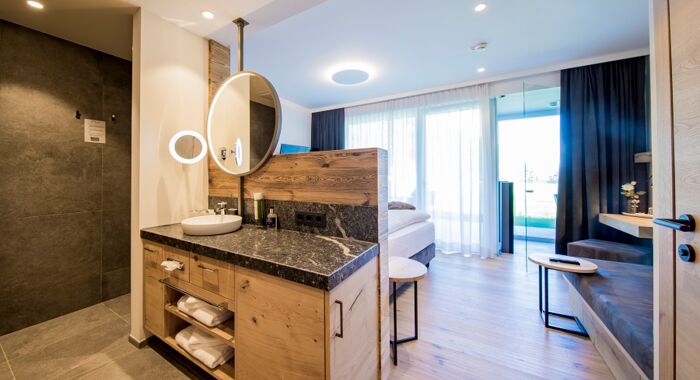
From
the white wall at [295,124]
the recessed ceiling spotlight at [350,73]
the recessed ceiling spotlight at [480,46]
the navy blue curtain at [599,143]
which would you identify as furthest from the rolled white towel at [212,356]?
the navy blue curtain at [599,143]

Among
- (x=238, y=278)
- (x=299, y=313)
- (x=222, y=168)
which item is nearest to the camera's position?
(x=299, y=313)

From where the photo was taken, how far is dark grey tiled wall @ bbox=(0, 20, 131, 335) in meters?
1.70

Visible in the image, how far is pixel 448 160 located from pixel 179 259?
3.61 m

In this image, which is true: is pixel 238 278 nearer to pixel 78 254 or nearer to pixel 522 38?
pixel 78 254

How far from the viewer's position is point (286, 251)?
3.59ft

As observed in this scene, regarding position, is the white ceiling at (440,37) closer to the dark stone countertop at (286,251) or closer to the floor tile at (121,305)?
the dark stone countertop at (286,251)

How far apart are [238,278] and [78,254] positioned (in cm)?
202

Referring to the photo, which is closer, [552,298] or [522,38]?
Result: [552,298]

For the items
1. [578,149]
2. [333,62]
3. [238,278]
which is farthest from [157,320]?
[578,149]

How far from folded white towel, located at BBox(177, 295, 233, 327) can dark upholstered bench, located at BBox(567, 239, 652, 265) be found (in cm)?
335

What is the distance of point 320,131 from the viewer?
195 inches

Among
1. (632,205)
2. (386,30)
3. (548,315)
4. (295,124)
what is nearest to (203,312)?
(548,315)

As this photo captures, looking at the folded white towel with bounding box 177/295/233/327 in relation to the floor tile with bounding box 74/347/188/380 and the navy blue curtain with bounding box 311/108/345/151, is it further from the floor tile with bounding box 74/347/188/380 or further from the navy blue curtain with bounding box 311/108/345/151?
the navy blue curtain with bounding box 311/108/345/151

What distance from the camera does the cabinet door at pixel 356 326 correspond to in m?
0.88
